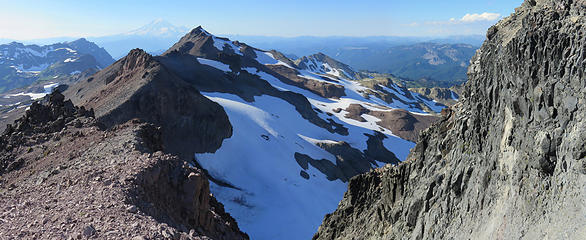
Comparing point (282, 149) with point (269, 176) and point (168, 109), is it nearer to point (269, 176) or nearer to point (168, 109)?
point (269, 176)

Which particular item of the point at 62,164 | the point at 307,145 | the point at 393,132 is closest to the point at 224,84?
the point at 307,145

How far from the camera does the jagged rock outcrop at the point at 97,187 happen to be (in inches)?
505

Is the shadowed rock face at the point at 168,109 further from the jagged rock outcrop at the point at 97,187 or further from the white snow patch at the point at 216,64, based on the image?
the white snow patch at the point at 216,64

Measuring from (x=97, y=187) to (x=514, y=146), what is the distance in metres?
17.4

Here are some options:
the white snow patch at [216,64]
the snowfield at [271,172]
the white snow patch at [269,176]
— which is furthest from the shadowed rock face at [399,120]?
the white snow patch at [216,64]

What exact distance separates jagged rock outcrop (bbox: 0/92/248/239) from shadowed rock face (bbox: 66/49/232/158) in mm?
20376

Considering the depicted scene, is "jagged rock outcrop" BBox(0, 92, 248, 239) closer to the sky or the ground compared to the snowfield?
closer to the sky

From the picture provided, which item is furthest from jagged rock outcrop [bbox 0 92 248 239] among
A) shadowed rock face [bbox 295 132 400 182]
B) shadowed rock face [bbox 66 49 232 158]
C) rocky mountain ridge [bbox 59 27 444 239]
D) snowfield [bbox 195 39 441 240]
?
shadowed rock face [bbox 295 132 400 182]

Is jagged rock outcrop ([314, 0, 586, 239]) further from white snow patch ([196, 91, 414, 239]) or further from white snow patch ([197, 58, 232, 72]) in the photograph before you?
white snow patch ([197, 58, 232, 72])

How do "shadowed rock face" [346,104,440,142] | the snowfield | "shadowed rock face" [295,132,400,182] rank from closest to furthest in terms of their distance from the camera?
the snowfield < "shadowed rock face" [295,132,400,182] < "shadowed rock face" [346,104,440,142]

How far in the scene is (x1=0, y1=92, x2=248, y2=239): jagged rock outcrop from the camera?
42.1 feet

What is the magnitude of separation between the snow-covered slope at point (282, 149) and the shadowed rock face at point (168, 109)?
2646mm

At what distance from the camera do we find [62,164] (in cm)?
1922

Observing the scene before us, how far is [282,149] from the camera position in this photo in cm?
6300
